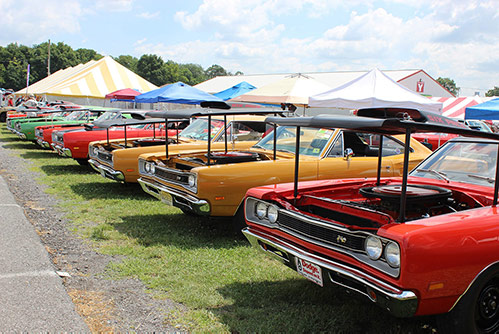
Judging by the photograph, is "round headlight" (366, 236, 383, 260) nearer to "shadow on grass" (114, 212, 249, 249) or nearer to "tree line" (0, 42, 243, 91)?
"shadow on grass" (114, 212, 249, 249)

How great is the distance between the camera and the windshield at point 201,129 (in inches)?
351

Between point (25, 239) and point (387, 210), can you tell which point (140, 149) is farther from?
point (387, 210)

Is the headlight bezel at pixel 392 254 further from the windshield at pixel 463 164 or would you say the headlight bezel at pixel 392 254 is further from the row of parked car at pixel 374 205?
the windshield at pixel 463 164

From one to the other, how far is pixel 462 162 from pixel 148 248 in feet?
11.2

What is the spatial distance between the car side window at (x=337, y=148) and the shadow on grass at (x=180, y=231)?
1.67m

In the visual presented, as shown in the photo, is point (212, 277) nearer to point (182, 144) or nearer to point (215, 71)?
point (182, 144)

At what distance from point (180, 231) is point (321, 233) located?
2999 mm

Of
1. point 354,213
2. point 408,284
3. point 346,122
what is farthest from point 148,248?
point 408,284

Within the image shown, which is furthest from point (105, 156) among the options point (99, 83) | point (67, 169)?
point (99, 83)

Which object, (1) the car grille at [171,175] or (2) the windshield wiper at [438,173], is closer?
(2) the windshield wiper at [438,173]

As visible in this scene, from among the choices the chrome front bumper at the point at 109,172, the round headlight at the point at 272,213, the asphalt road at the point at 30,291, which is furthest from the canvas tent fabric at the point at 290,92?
the round headlight at the point at 272,213

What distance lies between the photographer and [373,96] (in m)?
10.9

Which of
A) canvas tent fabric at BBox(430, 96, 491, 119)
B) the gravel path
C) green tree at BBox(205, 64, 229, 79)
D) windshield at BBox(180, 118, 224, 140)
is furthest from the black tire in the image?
green tree at BBox(205, 64, 229, 79)

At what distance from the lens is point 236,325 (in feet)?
11.2
